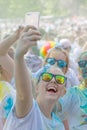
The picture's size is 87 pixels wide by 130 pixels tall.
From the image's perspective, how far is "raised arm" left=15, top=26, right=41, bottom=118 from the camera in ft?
8.09

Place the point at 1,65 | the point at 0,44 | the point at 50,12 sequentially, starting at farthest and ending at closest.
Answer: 1. the point at 50,12
2. the point at 1,65
3. the point at 0,44

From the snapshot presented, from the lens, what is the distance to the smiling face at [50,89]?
3004 mm

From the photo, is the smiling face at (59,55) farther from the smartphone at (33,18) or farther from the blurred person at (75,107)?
the smartphone at (33,18)

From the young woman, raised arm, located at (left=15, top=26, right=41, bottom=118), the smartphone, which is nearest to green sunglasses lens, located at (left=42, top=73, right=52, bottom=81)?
raised arm, located at (left=15, top=26, right=41, bottom=118)

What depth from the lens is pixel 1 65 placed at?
12.6ft

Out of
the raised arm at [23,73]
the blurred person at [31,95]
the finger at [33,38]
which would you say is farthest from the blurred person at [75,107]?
the finger at [33,38]

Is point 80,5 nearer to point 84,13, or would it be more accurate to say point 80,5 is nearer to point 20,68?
point 84,13

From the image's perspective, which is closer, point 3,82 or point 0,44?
point 0,44

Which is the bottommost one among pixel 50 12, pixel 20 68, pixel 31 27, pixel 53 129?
pixel 53 129

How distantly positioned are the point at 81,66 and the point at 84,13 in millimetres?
40148

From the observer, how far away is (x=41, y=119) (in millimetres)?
2850

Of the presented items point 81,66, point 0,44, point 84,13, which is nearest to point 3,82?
point 0,44

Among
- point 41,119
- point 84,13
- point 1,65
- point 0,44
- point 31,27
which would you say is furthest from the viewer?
point 84,13

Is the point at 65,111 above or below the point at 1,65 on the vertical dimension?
below
